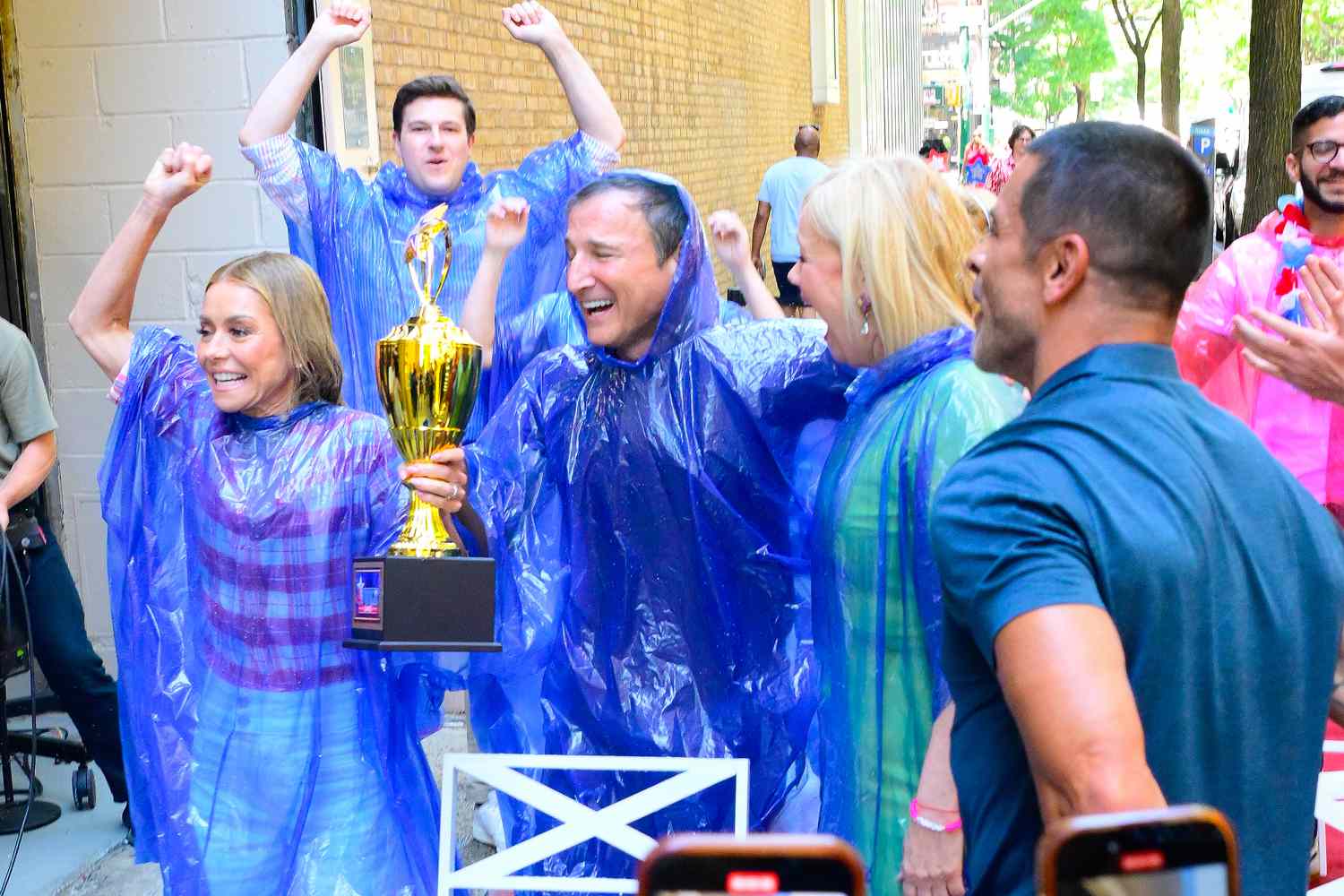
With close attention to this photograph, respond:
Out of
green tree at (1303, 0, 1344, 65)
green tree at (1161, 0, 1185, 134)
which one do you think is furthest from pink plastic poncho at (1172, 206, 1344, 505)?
green tree at (1303, 0, 1344, 65)

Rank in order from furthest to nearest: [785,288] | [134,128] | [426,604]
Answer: [785,288] < [134,128] < [426,604]

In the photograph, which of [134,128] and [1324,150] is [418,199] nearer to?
[134,128]

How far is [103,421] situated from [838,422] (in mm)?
2986

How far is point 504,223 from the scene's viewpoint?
3.43 meters

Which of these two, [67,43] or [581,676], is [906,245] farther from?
[67,43]

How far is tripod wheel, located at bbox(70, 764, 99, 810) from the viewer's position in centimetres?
440

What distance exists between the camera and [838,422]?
9.53 feet

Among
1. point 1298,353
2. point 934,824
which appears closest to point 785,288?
point 1298,353

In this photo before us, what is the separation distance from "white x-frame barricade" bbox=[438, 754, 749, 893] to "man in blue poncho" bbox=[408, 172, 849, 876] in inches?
6.7

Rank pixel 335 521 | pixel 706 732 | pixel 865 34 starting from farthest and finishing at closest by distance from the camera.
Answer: pixel 865 34 → pixel 706 732 → pixel 335 521

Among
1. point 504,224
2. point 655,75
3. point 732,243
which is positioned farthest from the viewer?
point 655,75

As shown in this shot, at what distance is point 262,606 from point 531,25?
1.85 metres

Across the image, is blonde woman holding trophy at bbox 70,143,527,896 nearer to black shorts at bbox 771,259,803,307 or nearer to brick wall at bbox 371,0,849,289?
brick wall at bbox 371,0,849,289

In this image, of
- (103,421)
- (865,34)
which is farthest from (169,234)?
(865,34)
